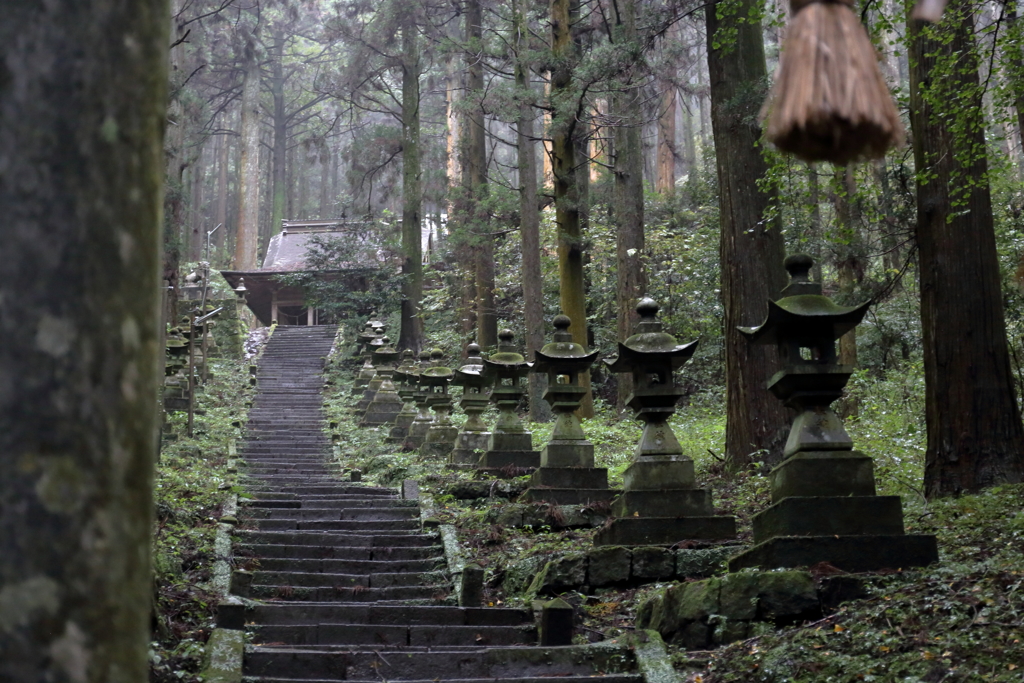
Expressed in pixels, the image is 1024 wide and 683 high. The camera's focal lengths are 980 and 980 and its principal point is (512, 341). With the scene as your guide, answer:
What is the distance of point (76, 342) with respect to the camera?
6.51 feet

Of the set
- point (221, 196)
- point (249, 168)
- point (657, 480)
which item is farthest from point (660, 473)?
point (221, 196)

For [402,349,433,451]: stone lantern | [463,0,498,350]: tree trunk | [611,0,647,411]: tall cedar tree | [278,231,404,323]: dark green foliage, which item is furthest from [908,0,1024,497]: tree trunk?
[278,231,404,323]: dark green foliage

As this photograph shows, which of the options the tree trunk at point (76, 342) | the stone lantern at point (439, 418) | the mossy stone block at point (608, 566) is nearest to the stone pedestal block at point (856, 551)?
the mossy stone block at point (608, 566)

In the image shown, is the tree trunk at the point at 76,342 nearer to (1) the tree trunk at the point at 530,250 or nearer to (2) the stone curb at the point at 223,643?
(2) the stone curb at the point at 223,643

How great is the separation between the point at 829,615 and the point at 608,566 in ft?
6.50

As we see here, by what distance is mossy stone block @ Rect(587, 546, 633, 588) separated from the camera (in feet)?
23.0

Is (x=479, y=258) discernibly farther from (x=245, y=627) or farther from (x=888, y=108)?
(x=888, y=108)

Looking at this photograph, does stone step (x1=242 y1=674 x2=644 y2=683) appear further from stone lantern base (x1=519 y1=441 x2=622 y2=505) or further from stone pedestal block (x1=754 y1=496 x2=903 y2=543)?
stone lantern base (x1=519 y1=441 x2=622 y2=505)

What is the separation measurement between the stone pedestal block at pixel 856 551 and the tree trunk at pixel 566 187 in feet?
29.6

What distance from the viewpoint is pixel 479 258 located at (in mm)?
20375

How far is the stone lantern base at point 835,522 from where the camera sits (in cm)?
574

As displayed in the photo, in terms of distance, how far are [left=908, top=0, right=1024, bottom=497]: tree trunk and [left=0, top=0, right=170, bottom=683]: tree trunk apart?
6.46 m

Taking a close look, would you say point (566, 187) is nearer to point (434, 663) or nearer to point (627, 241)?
point (627, 241)

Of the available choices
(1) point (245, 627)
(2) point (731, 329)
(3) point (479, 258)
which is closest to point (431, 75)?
(3) point (479, 258)
